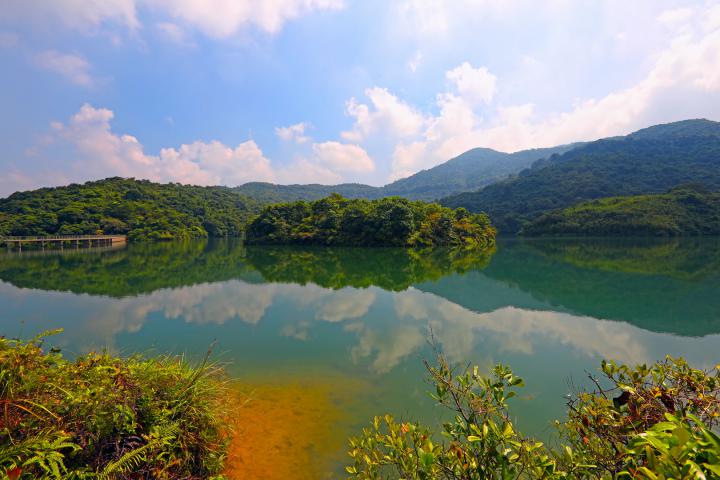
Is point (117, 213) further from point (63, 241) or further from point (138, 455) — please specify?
point (138, 455)

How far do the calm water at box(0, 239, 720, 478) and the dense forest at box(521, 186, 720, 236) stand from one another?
42081mm

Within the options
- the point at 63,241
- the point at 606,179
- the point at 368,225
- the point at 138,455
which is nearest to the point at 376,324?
the point at 138,455

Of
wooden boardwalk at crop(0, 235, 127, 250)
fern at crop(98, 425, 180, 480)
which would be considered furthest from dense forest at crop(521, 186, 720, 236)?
wooden boardwalk at crop(0, 235, 127, 250)

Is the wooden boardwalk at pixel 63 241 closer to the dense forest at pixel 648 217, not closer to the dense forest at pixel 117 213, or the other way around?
the dense forest at pixel 117 213

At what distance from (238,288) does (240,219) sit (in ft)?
255

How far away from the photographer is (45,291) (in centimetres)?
1541

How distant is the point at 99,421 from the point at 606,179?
4344 inches

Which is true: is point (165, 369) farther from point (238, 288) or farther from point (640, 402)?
point (238, 288)

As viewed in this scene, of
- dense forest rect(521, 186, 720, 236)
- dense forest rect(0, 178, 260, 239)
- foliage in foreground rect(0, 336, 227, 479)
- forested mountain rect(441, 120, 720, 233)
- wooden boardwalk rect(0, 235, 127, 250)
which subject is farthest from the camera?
forested mountain rect(441, 120, 720, 233)

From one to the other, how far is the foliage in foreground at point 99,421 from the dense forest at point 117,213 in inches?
2679

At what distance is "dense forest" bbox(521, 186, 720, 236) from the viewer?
5228 cm

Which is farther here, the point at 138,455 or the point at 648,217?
the point at 648,217

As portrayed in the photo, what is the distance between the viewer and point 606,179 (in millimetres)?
88188

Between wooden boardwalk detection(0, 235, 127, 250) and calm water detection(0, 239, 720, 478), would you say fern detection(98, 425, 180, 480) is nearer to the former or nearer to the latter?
calm water detection(0, 239, 720, 478)
